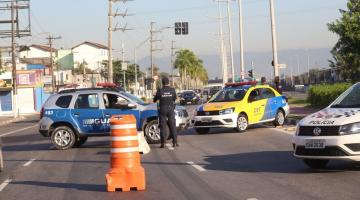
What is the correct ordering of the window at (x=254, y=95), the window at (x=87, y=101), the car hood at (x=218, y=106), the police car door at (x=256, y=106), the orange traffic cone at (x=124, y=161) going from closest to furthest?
the orange traffic cone at (x=124, y=161)
the window at (x=87, y=101)
the car hood at (x=218, y=106)
the police car door at (x=256, y=106)
the window at (x=254, y=95)

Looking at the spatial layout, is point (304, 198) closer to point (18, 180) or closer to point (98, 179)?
point (98, 179)

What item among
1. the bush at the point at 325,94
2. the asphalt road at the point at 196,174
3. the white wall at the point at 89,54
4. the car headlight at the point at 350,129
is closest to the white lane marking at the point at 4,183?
the asphalt road at the point at 196,174

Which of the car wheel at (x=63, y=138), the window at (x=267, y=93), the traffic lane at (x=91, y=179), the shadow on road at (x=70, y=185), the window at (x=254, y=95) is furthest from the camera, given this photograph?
the window at (x=267, y=93)

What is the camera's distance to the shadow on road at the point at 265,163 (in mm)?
12414

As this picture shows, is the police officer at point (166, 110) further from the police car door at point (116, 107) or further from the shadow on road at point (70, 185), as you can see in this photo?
the shadow on road at point (70, 185)

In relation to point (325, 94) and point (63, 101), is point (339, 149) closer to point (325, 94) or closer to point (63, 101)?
point (63, 101)

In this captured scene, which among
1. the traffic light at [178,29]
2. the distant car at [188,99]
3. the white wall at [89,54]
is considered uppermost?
the white wall at [89,54]

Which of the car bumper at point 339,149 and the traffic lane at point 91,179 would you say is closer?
the traffic lane at point 91,179

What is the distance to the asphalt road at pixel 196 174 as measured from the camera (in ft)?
33.6

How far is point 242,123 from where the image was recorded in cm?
2280

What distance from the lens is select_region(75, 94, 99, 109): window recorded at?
20.0m

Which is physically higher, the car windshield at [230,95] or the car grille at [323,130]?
the car windshield at [230,95]

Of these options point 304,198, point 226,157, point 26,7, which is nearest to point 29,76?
point 26,7

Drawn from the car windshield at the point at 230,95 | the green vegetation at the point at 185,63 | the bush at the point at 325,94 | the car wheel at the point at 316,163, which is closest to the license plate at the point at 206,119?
the car windshield at the point at 230,95
